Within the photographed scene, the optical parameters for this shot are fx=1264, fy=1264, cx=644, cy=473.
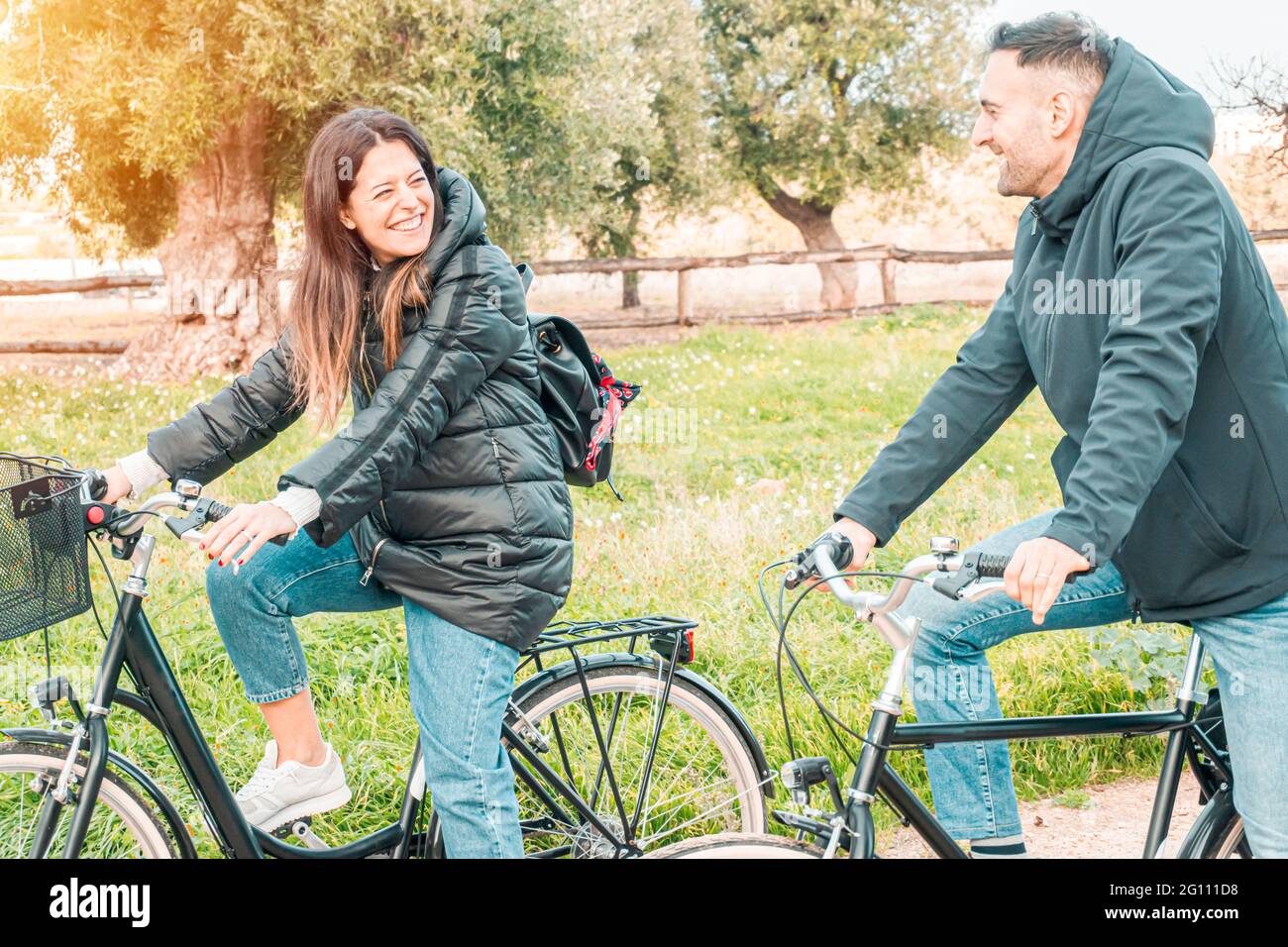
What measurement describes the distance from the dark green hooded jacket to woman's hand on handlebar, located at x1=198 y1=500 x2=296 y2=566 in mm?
1563

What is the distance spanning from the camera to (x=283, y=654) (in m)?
3.15

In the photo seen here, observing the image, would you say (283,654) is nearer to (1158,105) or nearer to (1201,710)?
(1201,710)

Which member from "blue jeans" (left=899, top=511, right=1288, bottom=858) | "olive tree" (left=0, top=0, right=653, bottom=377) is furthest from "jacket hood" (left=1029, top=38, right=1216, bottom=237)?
"olive tree" (left=0, top=0, right=653, bottom=377)

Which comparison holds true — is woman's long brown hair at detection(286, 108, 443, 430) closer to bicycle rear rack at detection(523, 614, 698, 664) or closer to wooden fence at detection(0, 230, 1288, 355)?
bicycle rear rack at detection(523, 614, 698, 664)

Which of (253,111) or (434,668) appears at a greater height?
(253,111)

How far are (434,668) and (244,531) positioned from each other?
0.61 m

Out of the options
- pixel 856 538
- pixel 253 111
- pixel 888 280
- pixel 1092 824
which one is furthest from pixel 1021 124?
pixel 888 280

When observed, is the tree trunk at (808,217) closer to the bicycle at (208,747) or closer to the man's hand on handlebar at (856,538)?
the bicycle at (208,747)

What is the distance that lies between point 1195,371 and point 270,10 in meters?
11.2

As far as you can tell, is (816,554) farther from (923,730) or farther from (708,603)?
(708,603)

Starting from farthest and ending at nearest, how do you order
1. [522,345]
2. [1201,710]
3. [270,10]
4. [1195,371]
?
[270,10]
[522,345]
[1201,710]
[1195,371]

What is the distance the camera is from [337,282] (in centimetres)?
308

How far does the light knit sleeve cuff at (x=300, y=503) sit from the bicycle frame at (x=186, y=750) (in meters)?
0.23
